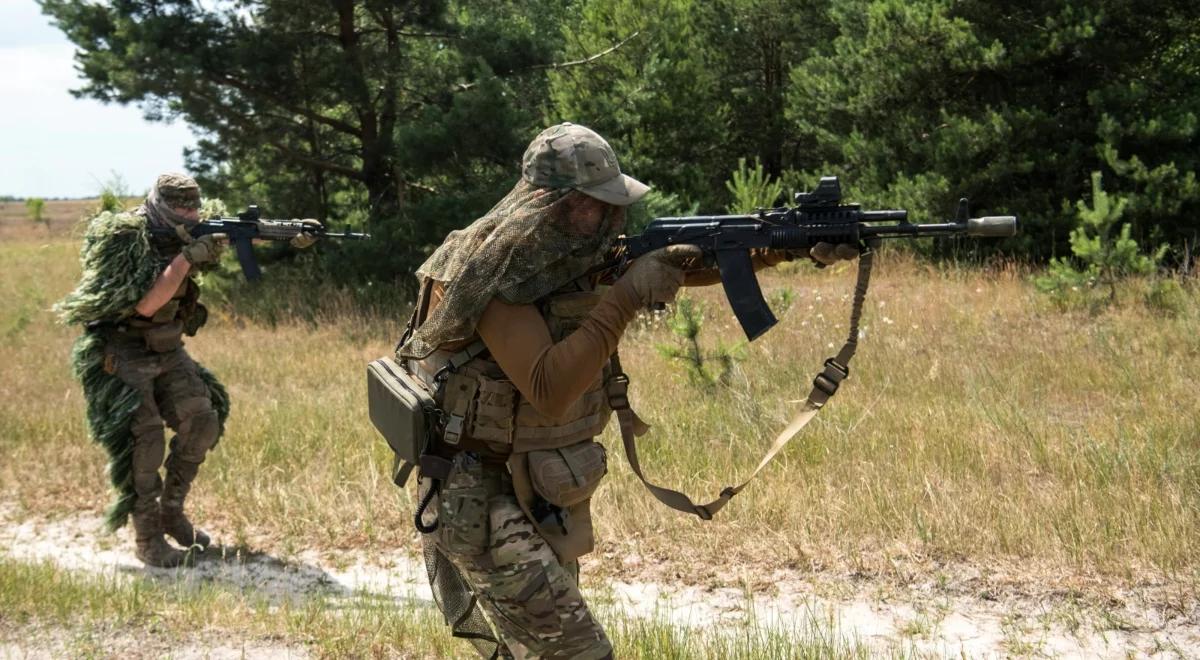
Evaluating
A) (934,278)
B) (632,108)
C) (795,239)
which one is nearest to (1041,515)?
(795,239)

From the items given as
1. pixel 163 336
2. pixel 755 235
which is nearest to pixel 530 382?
pixel 755 235

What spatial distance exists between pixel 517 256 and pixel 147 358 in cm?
386

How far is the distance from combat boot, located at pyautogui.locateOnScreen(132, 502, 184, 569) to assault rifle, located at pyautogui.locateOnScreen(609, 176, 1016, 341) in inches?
157

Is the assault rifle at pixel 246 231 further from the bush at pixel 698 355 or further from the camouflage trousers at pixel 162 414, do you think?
the bush at pixel 698 355

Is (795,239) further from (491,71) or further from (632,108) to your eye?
(632,108)

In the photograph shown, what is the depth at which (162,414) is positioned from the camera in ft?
20.3

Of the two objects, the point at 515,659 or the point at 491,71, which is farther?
the point at 491,71

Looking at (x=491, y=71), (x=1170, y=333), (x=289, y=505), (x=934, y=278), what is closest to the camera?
(x=289, y=505)

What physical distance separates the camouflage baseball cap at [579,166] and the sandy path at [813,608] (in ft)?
6.26

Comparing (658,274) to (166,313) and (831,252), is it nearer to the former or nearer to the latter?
(831,252)

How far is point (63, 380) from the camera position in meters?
10.2

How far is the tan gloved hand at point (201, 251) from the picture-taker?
18.5 ft

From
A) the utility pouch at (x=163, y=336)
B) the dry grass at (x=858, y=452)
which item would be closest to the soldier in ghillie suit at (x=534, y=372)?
the dry grass at (x=858, y=452)

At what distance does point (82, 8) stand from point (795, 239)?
45.2 feet
